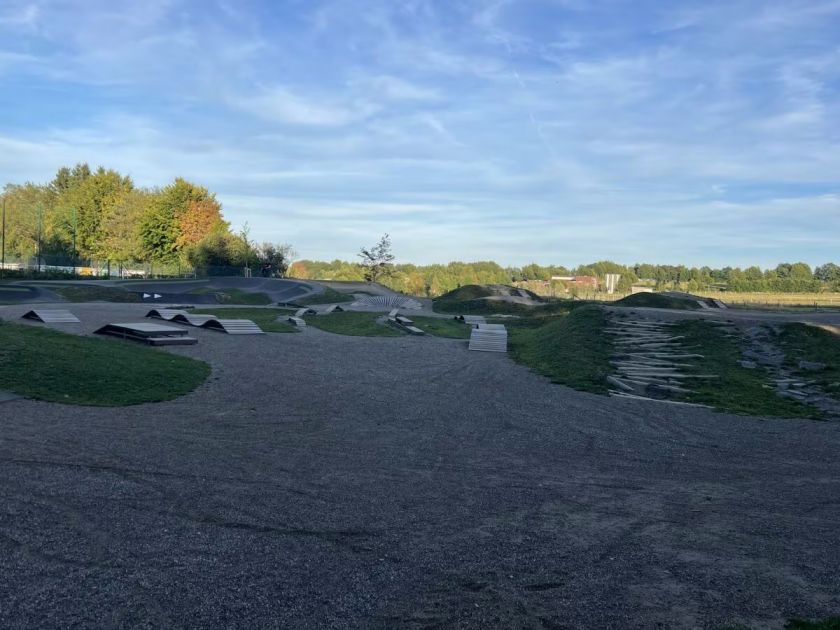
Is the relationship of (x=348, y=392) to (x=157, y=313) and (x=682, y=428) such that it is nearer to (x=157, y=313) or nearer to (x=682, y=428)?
(x=682, y=428)

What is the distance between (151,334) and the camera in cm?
2119

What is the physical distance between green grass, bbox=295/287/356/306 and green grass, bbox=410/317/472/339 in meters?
11.6

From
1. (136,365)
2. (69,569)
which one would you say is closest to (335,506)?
(69,569)

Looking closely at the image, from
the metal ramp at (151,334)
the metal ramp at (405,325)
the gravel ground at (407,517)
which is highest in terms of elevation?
the metal ramp at (405,325)

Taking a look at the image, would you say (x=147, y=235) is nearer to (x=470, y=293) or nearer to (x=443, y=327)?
(x=470, y=293)

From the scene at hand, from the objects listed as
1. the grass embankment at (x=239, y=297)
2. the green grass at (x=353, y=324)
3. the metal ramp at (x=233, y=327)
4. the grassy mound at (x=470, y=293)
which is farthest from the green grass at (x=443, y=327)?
the grassy mound at (x=470, y=293)

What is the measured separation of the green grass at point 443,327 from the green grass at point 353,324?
1.98 m

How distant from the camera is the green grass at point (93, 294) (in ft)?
134

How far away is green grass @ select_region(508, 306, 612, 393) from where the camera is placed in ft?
59.4

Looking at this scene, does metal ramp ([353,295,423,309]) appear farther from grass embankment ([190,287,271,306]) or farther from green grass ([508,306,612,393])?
green grass ([508,306,612,393])

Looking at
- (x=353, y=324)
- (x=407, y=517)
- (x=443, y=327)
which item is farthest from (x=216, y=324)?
(x=407, y=517)

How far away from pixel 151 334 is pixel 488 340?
38.7 feet

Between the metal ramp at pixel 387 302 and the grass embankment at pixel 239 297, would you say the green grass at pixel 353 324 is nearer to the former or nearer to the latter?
the metal ramp at pixel 387 302

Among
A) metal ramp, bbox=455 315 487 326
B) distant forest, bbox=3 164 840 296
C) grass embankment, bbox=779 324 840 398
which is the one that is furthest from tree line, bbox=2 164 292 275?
grass embankment, bbox=779 324 840 398
